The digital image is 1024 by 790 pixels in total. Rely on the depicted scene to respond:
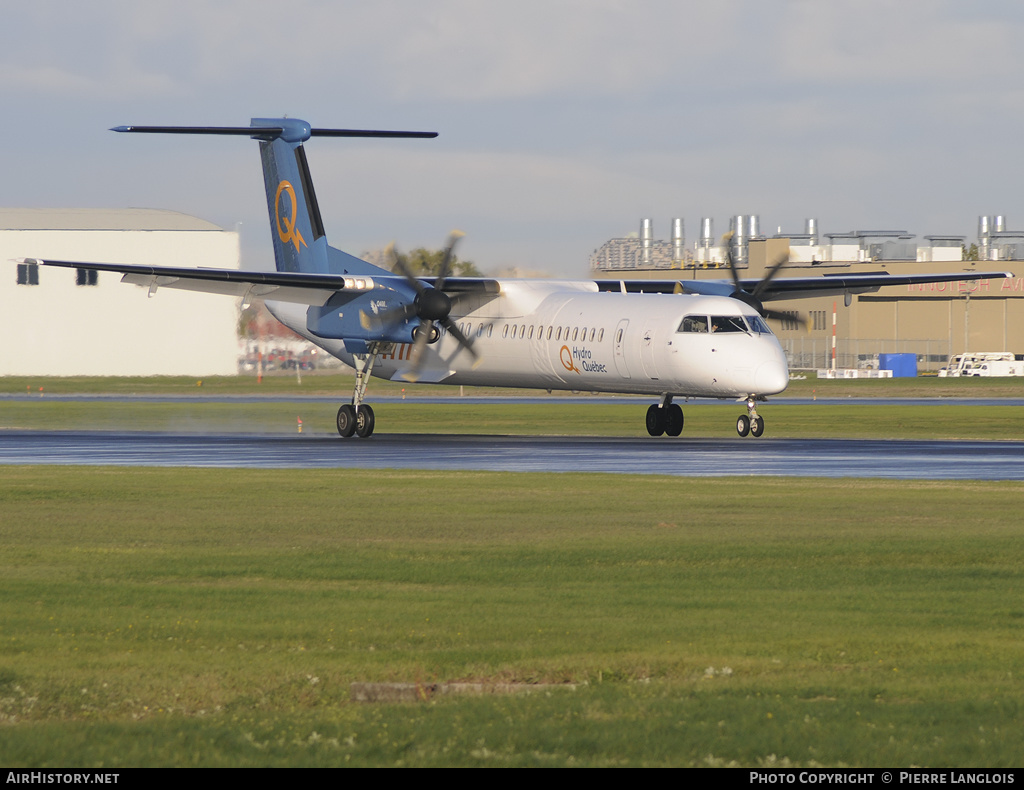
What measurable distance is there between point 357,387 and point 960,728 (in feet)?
108

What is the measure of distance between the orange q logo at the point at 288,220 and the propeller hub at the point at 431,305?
23.7 feet

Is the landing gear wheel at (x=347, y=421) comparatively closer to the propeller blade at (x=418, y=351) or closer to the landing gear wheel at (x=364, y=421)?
the landing gear wheel at (x=364, y=421)

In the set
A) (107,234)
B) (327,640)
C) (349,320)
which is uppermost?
(107,234)

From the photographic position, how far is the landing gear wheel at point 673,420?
124ft

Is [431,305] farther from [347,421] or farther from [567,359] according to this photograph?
[347,421]

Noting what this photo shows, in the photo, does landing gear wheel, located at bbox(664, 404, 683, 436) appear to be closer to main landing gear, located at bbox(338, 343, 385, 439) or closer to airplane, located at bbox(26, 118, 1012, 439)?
airplane, located at bbox(26, 118, 1012, 439)

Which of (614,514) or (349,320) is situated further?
(349,320)

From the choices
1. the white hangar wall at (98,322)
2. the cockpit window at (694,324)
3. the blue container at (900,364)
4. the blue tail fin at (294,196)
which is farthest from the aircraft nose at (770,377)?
the blue container at (900,364)

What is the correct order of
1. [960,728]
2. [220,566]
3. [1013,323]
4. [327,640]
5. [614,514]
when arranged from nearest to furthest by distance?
1. [960,728]
2. [327,640]
3. [220,566]
4. [614,514]
5. [1013,323]

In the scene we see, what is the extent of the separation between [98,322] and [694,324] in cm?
7164

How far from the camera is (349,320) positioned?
39.3 meters

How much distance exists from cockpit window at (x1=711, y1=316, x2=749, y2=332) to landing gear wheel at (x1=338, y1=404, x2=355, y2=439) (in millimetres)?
10947

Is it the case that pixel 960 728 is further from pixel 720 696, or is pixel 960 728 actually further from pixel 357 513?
pixel 357 513

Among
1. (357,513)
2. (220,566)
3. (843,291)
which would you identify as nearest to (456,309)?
(843,291)
